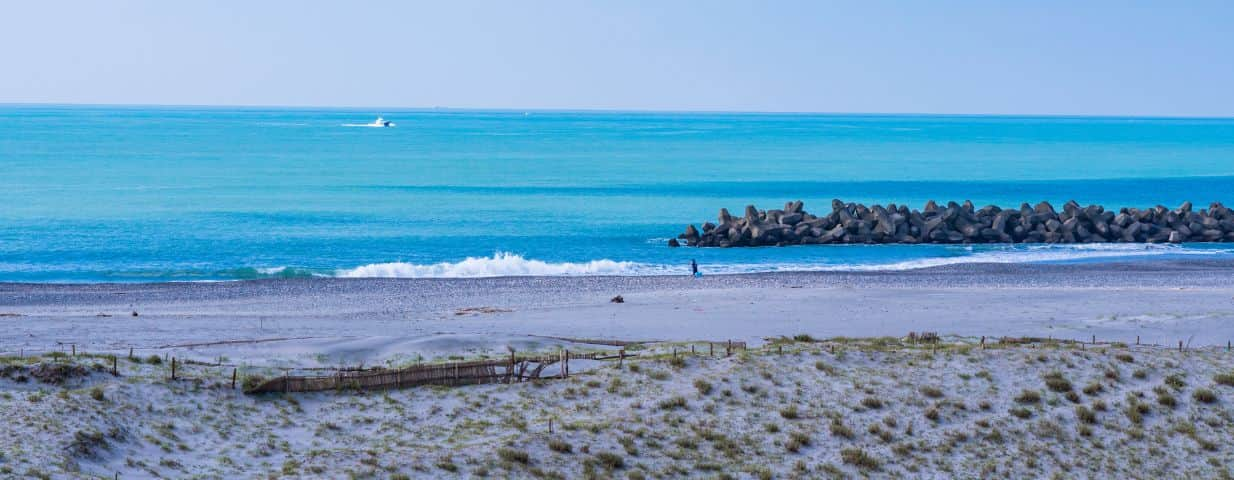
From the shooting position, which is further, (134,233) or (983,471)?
(134,233)

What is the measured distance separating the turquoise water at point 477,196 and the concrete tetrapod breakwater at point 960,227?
74.4 inches

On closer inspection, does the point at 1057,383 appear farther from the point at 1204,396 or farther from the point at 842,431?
the point at 842,431

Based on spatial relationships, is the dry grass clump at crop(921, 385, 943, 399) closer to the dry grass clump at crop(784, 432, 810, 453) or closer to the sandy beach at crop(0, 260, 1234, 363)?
the dry grass clump at crop(784, 432, 810, 453)

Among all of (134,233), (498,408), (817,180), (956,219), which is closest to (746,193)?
(817,180)

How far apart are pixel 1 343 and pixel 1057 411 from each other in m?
21.0

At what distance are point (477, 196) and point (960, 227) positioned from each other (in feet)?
121

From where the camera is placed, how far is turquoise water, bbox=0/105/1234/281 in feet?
163

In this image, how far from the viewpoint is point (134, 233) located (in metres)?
57.7

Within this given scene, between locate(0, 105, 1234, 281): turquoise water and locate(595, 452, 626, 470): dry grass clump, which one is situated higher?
locate(0, 105, 1234, 281): turquoise water

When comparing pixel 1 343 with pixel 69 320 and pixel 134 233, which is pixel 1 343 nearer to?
pixel 69 320

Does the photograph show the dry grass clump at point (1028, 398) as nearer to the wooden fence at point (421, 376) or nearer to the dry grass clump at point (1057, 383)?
the dry grass clump at point (1057, 383)

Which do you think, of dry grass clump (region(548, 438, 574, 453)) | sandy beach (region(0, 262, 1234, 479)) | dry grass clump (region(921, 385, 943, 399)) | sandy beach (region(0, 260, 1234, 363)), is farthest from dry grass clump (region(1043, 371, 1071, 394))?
dry grass clump (region(548, 438, 574, 453))

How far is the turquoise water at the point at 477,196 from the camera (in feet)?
163

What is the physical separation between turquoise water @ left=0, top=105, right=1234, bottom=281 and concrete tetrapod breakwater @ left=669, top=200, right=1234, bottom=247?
1889 mm
